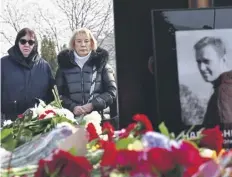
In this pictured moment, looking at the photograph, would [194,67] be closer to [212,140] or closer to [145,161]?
[212,140]

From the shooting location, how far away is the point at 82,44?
321 centimetres

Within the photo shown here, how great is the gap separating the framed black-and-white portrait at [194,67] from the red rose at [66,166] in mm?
784

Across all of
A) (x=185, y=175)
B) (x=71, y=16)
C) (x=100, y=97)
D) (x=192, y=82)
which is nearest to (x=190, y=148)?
(x=185, y=175)

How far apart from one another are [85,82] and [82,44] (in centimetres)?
24

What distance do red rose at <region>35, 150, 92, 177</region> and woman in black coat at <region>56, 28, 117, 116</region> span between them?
2319mm

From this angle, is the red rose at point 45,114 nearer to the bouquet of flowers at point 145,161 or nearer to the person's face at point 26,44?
the bouquet of flowers at point 145,161

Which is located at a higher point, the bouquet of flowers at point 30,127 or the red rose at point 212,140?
the red rose at point 212,140

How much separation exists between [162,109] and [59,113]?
0.36m

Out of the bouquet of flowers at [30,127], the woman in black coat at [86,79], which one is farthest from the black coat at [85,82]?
the bouquet of flowers at [30,127]

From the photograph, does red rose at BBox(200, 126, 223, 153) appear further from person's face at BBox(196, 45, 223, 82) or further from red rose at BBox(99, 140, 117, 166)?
person's face at BBox(196, 45, 223, 82)

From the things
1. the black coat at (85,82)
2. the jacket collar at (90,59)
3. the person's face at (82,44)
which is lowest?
the black coat at (85,82)

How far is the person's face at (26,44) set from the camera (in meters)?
3.21

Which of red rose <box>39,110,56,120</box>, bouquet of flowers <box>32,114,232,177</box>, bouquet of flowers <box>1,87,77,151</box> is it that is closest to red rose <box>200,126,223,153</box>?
bouquet of flowers <box>32,114,232,177</box>

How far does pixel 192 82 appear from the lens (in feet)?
5.33
